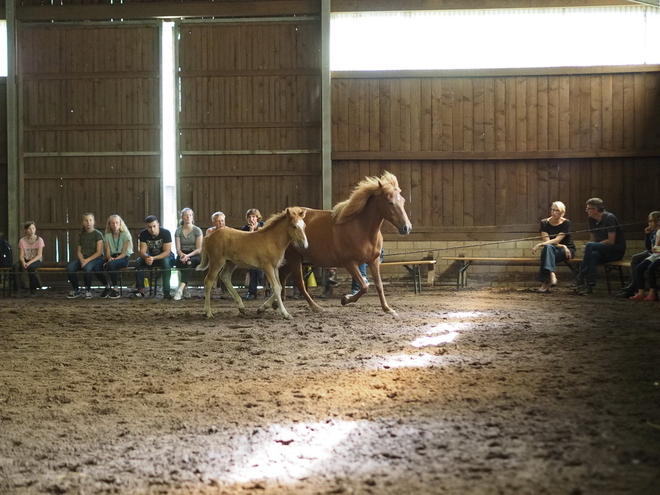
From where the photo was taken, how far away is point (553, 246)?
1053 centimetres

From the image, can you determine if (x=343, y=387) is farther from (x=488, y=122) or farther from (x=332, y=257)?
(x=488, y=122)

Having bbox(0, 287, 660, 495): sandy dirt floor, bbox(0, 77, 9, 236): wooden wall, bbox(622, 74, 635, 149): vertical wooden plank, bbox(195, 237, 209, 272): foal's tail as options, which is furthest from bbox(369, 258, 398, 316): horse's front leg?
bbox(0, 77, 9, 236): wooden wall

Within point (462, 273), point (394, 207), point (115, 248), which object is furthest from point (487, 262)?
point (115, 248)

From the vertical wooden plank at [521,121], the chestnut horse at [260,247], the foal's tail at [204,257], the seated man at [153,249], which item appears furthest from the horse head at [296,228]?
the vertical wooden plank at [521,121]

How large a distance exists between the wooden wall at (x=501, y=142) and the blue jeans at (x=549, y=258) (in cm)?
191

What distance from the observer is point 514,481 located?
2.56 m

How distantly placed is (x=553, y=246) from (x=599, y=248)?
0.64m

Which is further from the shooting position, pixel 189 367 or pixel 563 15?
pixel 563 15

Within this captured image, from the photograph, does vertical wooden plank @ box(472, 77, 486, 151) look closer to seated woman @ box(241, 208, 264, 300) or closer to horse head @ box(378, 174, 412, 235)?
seated woman @ box(241, 208, 264, 300)

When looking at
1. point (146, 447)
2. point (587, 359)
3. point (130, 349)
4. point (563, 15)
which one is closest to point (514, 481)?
point (146, 447)

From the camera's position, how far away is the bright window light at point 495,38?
40.3 feet

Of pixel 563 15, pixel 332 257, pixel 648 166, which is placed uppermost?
pixel 563 15

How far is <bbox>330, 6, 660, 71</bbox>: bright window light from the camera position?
1227 centimetres

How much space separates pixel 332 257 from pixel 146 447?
5555 millimetres
